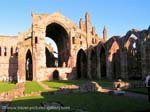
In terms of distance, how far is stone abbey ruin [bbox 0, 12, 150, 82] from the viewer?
4881 centimetres

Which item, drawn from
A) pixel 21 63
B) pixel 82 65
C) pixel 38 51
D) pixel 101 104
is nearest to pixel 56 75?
pixel 38 51

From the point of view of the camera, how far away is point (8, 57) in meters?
66.2

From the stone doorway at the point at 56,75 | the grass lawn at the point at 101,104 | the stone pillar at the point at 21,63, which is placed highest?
the stone pillar at the point at 21,63

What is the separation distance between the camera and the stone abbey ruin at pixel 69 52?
160 ft

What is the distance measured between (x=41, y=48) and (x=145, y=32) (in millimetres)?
20862

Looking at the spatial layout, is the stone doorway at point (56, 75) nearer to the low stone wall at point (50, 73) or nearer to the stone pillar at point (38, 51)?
the low stone wall at point (50, 73)

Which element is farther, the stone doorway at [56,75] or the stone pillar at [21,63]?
the stone doorway at [56,75]

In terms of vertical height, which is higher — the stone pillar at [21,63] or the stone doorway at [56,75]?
the stone pillar at [21,63]

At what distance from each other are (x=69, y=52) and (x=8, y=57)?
56.0 feet

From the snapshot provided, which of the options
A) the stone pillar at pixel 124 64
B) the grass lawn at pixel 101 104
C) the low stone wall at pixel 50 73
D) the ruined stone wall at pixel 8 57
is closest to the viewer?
the grass lawn at pixel 101 104

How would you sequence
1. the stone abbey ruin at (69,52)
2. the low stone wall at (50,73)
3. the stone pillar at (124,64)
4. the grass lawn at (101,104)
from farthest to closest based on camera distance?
the low stone wall at (50,73)
the stone abbey ruin at (69,52)
the stone pillar at (124,64)
the grass lawn at (101,104)

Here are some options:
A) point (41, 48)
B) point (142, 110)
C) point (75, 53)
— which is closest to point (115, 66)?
point (75, 53)

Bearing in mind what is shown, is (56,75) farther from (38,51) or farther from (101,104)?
(101,104)

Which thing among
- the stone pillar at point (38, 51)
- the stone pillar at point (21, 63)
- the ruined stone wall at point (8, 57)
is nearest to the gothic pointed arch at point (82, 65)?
the stone pillar at point (38, 51)
